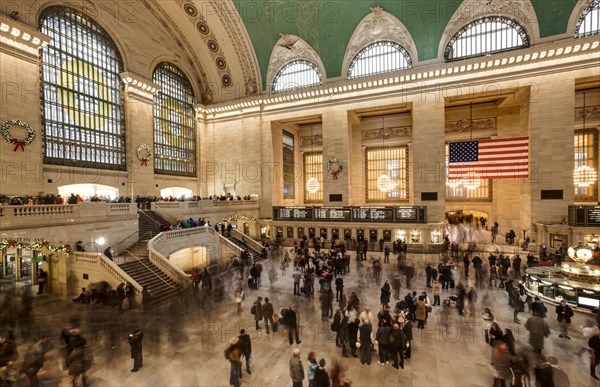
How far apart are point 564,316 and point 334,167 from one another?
51.2ft

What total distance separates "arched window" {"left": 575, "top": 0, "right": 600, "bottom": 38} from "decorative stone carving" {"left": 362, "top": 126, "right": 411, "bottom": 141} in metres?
10.8

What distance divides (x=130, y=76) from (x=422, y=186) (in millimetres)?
22069

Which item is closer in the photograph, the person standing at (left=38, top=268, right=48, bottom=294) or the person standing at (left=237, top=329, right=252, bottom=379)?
the person standing at (left=237, top=329, right=252, bottom=379)

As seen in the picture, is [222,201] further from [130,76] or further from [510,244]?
[510,244]

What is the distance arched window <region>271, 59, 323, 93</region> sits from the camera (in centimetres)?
2259

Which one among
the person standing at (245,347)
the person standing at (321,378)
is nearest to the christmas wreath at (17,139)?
the person standing at (245,347)

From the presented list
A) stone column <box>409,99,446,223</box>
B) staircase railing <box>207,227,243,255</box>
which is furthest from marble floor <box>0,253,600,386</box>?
stone column <box>409,99,446,223</box>

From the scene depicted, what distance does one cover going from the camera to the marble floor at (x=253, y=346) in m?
5.59

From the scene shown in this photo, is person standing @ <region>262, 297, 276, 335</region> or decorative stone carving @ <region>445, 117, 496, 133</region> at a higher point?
decorative stone carving @ <region>445, 117, 496, 133</region>

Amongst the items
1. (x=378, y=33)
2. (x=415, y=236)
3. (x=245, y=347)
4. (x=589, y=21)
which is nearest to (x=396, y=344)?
(x=245, y=347)

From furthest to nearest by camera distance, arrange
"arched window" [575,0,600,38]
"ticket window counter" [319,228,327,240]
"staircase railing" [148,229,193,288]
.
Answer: "ticket window counter" [319,228,327,240] < "arched window" [575,0,600,38] < "staircase railing" [148,229,193,288]

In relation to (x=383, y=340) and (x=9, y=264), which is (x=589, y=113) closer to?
(x=383, y=340)

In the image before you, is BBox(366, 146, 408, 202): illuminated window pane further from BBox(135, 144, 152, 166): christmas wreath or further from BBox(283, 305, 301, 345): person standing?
BBox(135, 144, 152, 166): christmas wreath

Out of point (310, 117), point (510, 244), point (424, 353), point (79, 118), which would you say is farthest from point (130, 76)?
point (510, 244)
